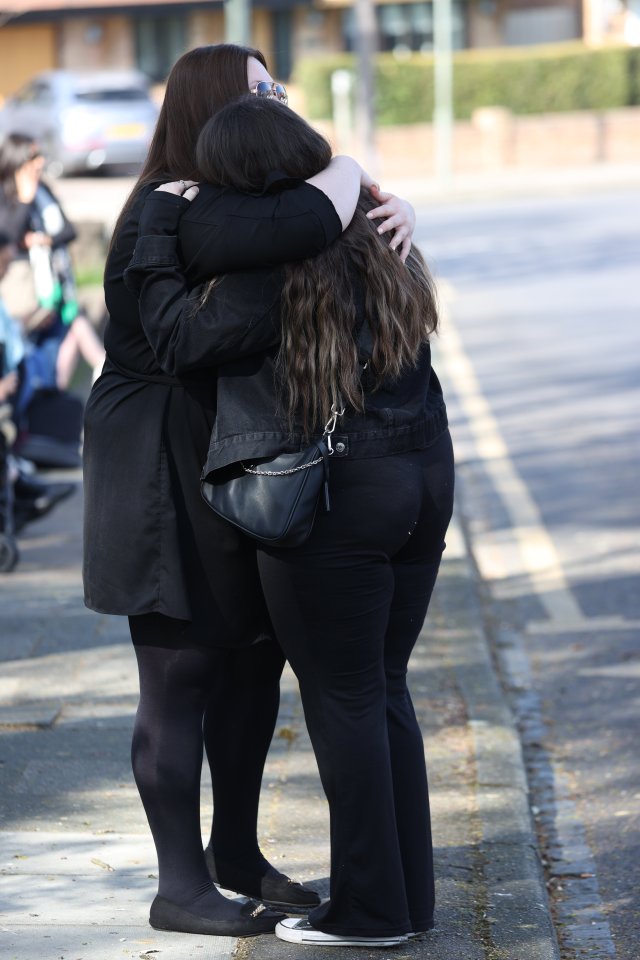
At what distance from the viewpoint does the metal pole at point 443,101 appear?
109 feet

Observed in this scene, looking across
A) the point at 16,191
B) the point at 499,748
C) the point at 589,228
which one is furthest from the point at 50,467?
the point at 589,228

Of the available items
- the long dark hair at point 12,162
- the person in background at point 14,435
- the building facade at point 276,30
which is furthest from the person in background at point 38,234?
the building facade at point 276,30

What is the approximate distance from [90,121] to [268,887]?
28.4 meters

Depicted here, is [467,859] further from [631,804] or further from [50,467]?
[50,467]

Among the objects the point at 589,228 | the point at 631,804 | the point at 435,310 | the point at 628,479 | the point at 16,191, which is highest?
the point at 435,310

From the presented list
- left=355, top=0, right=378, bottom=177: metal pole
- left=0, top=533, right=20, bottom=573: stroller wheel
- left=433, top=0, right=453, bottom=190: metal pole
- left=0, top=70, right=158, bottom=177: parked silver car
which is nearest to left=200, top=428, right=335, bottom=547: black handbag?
left=0, top=533, right=20, bottom=573: stroller wheel

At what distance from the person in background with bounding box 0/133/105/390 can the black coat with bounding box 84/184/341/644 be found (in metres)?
5.45

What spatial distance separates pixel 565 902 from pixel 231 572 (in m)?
1.35

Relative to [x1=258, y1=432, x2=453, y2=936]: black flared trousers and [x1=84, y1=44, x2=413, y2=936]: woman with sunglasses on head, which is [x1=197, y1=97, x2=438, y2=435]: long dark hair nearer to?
[x1=84, y1=44, x2=413, y2=936]: woman with sunglasses on head

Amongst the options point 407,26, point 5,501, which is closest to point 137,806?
point 5,501

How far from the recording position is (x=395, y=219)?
111 inches

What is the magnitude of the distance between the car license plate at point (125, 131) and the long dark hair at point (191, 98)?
28.3 m

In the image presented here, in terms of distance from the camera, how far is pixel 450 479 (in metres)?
2.93

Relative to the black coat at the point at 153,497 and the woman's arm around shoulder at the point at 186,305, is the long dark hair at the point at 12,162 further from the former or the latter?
the woman's arm around shoulder at the point at 186,305
